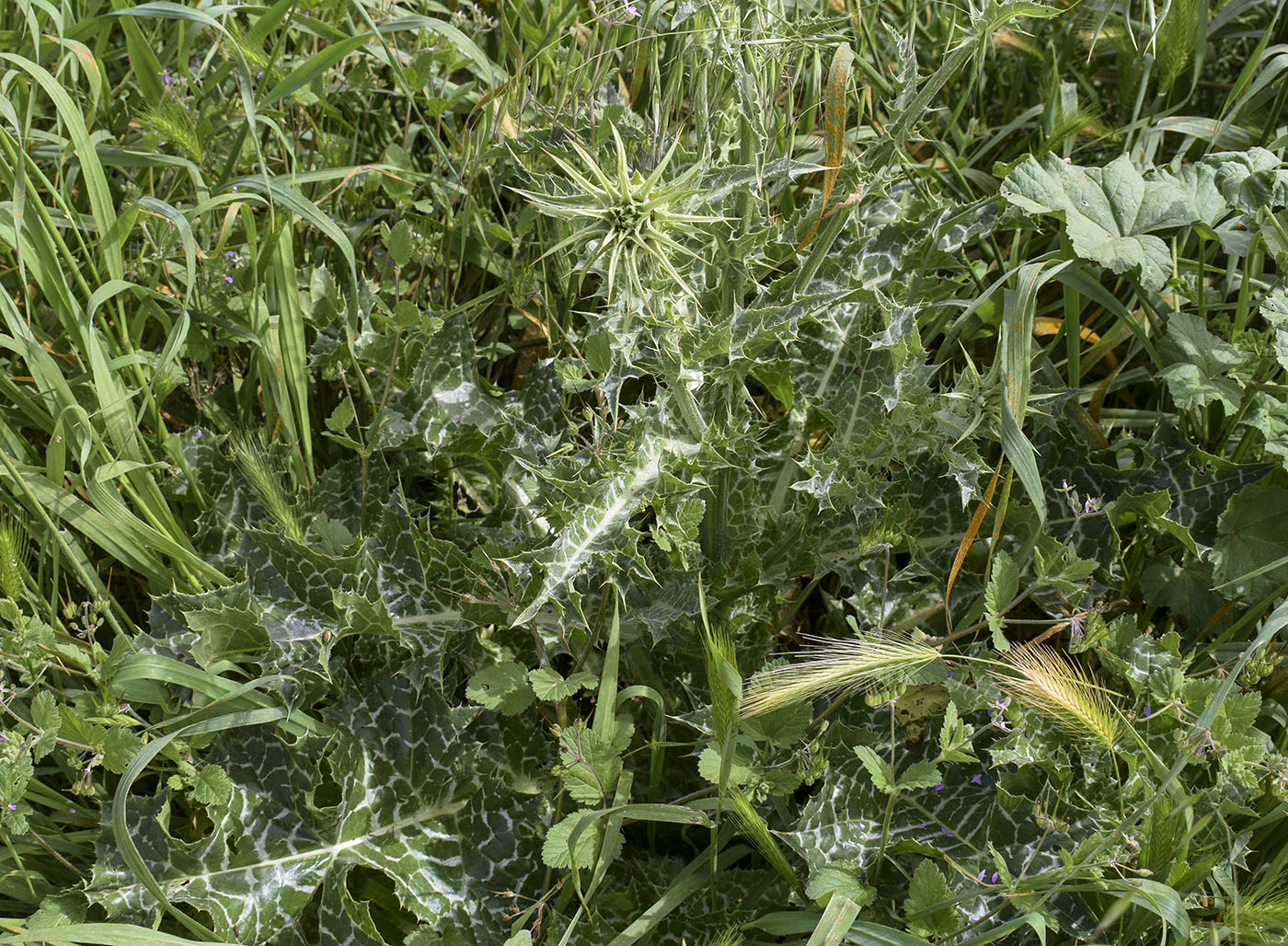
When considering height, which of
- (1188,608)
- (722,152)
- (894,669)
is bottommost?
(1188,608)

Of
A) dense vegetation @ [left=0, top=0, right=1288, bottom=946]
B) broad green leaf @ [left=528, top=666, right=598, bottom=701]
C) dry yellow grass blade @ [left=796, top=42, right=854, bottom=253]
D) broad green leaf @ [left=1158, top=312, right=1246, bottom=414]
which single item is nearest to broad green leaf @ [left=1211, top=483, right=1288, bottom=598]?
dense vegetation @ [left=0, top=0, right=1288, bottom=946]

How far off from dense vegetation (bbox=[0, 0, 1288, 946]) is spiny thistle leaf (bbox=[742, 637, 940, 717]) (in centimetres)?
1

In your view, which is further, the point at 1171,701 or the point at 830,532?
the point at 830,532

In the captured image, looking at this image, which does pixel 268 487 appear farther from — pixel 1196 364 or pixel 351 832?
pixel 1196 364

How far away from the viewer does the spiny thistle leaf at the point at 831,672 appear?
5.25 ft

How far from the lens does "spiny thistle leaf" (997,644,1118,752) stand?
1.65 m

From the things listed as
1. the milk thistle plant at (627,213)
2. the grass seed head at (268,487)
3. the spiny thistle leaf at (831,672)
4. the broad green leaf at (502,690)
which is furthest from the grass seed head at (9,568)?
the spiny thistle leaf at (831,672)

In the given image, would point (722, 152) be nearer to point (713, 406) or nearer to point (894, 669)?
point (713, 406)

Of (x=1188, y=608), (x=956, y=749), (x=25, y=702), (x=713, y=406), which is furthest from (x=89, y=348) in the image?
(x=1188, y=608)

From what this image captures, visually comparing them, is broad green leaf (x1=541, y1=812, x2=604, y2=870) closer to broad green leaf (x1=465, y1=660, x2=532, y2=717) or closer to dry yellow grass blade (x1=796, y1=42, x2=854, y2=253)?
broad green leaf (x1=465, y1=660, x2=532, y2=717)

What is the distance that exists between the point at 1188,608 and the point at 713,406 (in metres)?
1.06

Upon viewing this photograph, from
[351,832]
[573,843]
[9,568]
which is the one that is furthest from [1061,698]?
[9,568]

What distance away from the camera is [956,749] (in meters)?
1.73

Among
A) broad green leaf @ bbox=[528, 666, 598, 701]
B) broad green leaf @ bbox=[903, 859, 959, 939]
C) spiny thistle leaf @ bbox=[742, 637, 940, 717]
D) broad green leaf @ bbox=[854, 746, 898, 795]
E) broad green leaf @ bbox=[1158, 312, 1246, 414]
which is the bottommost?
broad green leaf @ bbox=[903, 859, 959, 939]
